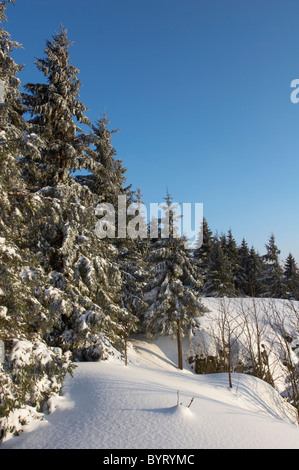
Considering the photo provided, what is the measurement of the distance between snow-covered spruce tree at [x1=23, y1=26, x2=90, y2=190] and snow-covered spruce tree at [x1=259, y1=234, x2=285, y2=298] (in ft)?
101

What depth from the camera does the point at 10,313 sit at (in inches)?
195

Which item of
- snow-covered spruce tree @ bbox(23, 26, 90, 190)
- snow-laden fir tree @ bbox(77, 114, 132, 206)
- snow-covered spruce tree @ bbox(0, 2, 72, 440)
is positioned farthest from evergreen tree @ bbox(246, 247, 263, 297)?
snow-covered spruce tree @ bbox(0, 2, 72, 440)

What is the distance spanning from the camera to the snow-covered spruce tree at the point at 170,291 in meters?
17.4

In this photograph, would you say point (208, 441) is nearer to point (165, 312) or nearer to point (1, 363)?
point (1, 363)

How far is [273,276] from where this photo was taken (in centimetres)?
3353

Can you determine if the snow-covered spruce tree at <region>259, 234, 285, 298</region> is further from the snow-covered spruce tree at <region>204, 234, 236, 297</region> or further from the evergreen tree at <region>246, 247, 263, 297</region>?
the snow-covered spruce tree at <region>204, 234, 236, 297</region>

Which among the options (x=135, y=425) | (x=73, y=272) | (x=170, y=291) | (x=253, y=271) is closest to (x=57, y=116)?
(x=73, y=272)

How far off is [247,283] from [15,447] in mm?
38354

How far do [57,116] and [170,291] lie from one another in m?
12.3

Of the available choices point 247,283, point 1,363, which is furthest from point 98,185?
point 247,283

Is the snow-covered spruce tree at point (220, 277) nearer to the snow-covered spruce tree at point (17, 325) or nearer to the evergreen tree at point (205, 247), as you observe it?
the evergreen tree at point (205, 247)

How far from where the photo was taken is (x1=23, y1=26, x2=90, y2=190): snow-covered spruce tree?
33.7ft

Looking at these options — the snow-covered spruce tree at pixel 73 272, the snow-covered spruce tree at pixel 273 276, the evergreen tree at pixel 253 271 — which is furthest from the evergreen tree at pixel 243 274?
the snow-covered spruce tree at pixel 73 272

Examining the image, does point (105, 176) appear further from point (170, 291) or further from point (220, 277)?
point (220, 277)
